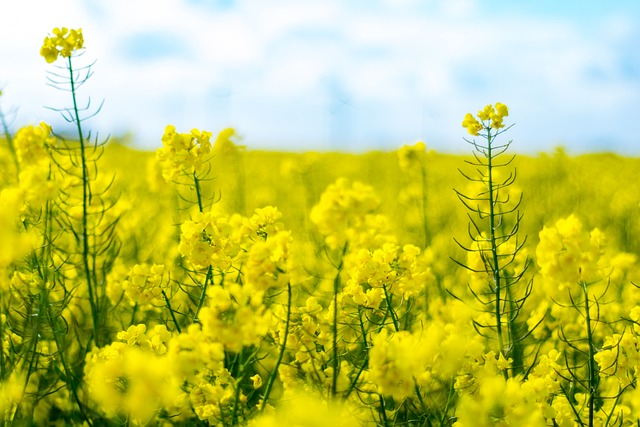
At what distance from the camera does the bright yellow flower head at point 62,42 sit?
3053 millimetres

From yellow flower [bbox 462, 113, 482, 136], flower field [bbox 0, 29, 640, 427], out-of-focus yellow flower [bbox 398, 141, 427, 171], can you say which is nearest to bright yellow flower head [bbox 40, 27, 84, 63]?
flower field [bbox 0, 29, 640, 427]

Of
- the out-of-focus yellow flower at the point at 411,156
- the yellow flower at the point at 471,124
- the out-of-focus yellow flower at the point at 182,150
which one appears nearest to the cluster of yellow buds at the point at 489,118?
the yellow flower at the point at 471,124

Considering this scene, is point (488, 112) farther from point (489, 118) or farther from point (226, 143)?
point (226, 143)

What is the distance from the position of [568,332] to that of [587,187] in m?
6.18

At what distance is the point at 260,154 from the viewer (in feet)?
62.6

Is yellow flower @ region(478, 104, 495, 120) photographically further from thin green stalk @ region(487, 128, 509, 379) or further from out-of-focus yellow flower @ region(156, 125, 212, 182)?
out-of-focus yellow flower @ region(156, 125, 212, 182)

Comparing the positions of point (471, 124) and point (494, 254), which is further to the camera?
point (471, 124)

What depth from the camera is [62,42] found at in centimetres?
306

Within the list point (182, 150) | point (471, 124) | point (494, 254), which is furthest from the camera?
point (182, 150)

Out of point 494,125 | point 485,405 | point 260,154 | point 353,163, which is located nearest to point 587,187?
point 353,163

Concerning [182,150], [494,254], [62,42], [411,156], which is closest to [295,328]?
[494,254]

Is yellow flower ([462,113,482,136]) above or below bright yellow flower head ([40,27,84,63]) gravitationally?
below

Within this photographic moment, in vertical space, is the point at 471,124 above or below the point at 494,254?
above

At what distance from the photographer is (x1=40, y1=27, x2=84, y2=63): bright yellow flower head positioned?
3053 millimetres
